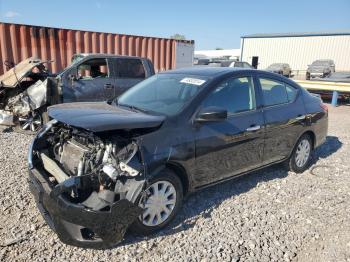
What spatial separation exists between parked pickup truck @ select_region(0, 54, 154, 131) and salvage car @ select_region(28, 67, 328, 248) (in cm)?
325

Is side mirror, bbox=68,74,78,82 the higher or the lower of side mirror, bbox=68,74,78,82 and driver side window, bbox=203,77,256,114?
the lower

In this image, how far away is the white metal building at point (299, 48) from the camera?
3506 centimetres

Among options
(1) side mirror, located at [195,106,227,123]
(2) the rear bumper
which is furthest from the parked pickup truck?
(2) the rear bumper

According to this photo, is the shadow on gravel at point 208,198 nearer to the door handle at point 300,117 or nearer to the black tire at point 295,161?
the black tire at point 295,161

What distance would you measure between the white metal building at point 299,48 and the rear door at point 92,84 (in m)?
32.2

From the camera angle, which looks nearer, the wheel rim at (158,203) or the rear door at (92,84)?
the wheel rim at (158,203)

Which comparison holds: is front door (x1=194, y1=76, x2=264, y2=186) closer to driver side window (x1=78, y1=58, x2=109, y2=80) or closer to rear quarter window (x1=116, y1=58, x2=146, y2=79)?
rear quarter window (x1=116, y1=58, x2=146, y2=79)

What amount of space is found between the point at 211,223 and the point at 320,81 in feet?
40.2

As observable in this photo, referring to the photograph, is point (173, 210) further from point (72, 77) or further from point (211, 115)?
point (72, 77)

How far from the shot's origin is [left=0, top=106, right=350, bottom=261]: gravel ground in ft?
9.60

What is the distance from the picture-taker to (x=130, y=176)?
2848 mm

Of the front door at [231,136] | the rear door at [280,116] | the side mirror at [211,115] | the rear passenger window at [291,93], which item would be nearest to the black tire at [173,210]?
the front door at [231,136]

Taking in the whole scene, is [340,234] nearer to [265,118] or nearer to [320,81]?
[265,118]

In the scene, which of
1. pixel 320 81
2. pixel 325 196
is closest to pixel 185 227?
pixel 325 196
